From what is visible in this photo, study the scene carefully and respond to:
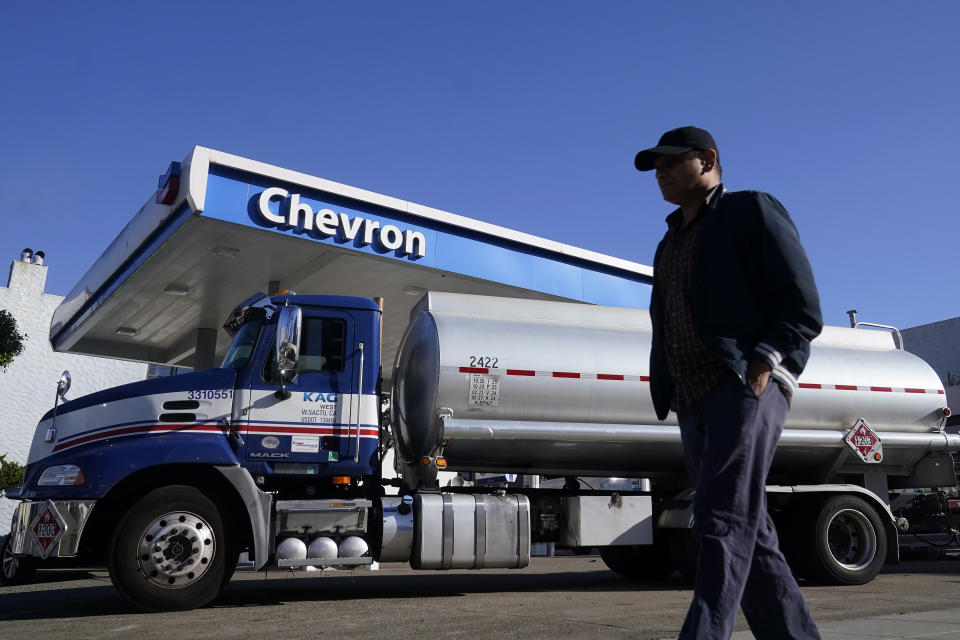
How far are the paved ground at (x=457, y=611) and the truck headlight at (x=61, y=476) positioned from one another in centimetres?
114

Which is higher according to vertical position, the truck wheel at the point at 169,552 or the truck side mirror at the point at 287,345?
the truck side mirror at the point at 287,345

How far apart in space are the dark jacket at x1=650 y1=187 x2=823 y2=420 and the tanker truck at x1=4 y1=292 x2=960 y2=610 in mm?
5235

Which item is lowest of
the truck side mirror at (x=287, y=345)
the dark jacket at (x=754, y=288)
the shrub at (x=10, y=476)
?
the shrub at (x=10, y=476)

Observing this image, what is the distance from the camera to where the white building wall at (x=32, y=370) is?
2669 centimetres

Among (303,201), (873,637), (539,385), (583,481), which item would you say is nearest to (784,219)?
(873,637)

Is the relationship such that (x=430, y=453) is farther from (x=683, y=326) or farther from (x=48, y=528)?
(x=683, y=326)

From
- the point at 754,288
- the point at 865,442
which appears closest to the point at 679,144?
the point at 754,288

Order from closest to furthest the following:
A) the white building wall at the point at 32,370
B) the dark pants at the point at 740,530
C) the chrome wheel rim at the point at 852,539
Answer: the dark pants at the point at 740,530, the chrome wheel rim at the point at 852,539, the white building wall at the point at 32,370

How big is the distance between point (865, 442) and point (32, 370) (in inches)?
1074

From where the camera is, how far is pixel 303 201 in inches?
504

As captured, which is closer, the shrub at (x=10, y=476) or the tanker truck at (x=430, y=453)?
the tanker truck at (x=430, y=453)

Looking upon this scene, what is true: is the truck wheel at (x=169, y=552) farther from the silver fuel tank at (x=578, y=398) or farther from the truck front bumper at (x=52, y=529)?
the silver fuel tank at (x=578, y=398)

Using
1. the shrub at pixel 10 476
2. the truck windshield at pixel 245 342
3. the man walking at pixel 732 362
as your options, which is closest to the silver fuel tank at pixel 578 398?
the truck windshield at pixel 245 342

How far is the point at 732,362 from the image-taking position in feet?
8.77
